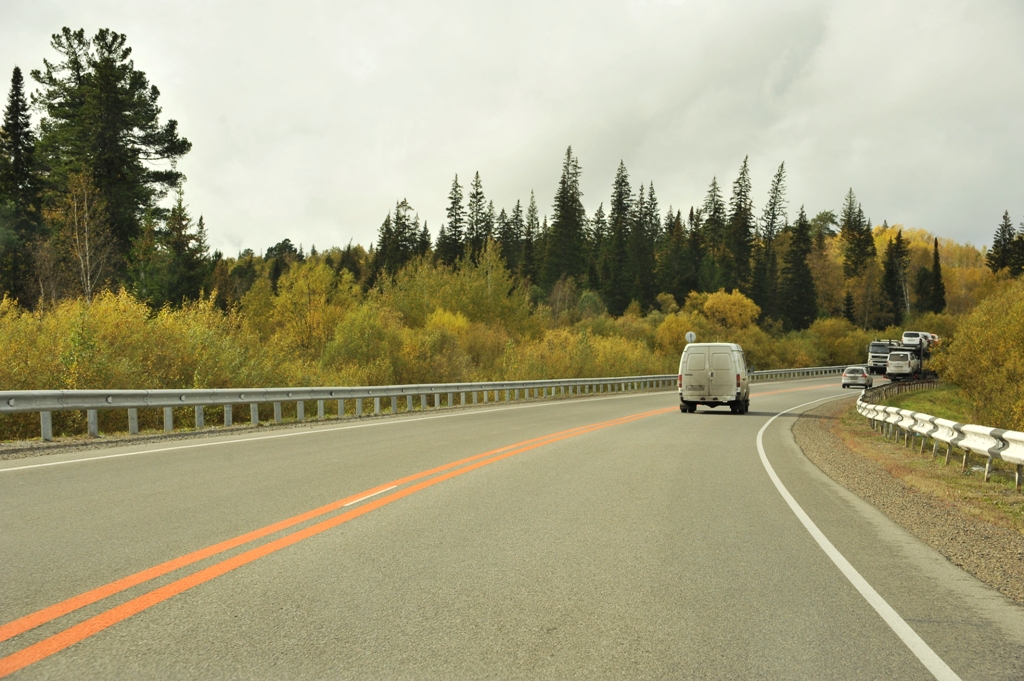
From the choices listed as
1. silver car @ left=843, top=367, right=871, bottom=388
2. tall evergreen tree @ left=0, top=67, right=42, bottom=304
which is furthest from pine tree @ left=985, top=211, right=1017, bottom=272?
tall evergreen tree @ left=0, top=67, right=42, bottom=304

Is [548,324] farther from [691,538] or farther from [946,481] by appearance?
[691,538]

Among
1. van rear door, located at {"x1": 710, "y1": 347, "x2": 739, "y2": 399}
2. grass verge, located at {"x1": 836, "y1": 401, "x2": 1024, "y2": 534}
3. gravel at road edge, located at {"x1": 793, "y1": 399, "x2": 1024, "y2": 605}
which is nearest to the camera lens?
gravel at road edge, located at {"x1": 793, "y1": 399, "x2": 1024, "y2": 605}

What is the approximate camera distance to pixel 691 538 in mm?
7062

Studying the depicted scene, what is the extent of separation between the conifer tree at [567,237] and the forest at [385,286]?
1.07 ft

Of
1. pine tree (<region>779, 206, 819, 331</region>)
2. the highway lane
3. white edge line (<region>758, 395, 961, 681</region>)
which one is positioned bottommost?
white edge line (<region>758, 395, 961, 681</region>)

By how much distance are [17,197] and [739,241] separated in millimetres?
96430

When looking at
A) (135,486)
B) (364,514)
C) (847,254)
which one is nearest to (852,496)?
(364,514)

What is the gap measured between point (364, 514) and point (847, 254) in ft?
458

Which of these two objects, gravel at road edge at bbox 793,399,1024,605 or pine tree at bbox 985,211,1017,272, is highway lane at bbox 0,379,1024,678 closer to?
gravel at road edge at bbox 793,399,1024,605

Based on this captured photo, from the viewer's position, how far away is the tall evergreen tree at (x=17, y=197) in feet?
151

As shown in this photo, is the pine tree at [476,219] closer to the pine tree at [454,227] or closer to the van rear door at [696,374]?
the pine tree at [454,227]

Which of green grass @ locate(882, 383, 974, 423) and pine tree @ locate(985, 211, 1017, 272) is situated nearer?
green grass @ locate(882, 383, 974, 423)

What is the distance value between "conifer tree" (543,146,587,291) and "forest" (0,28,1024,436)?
33cm

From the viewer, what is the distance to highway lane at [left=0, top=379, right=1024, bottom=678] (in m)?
4.07
